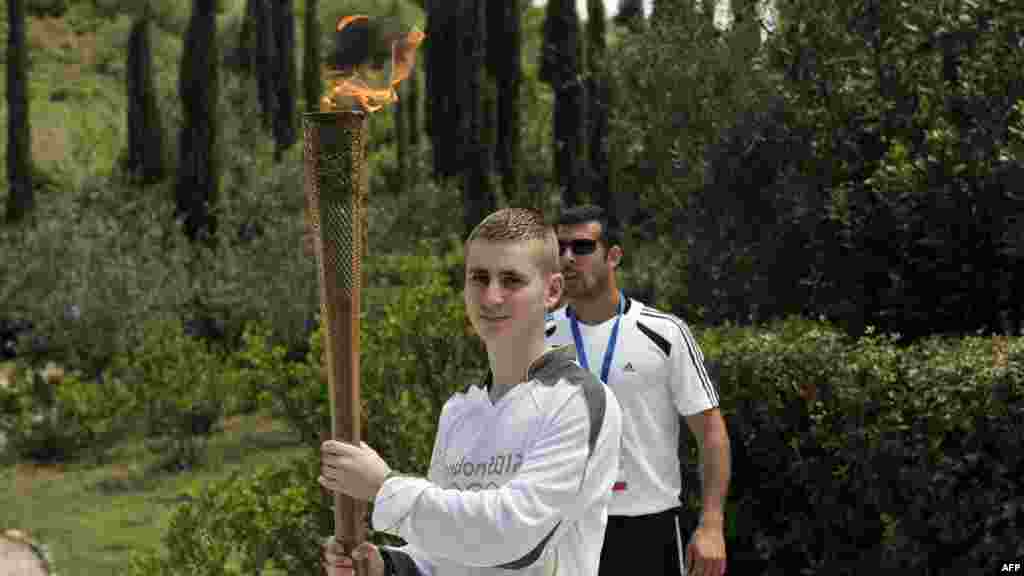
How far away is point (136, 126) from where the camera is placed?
3622 centimetres

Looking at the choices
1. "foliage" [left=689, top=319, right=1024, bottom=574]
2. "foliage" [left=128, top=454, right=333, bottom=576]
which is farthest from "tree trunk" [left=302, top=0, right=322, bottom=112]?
"foliage" [left=689, top=319, right=1024, bottom=574]

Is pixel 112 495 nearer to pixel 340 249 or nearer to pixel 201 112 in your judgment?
pixel 201 112

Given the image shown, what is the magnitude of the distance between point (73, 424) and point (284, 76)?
23.7 meters

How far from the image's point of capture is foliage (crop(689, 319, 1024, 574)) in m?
6.66

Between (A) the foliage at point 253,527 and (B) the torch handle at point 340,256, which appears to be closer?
(B) the torch handle at point 340,256

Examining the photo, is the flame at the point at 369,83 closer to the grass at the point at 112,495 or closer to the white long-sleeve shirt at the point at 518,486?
the white long-sleeve shirt at the point at 518,486

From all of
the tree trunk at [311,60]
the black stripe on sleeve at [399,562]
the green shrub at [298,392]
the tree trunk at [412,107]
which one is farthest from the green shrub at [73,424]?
the tree trunk at [412,107]

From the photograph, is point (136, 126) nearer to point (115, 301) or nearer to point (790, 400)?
point (115, 301)

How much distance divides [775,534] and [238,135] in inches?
858

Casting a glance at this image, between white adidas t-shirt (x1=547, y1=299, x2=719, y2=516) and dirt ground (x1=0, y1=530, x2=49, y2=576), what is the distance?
22.9 feet

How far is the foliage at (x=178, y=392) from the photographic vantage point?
51.4 ft

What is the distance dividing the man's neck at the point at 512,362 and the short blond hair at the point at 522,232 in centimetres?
16

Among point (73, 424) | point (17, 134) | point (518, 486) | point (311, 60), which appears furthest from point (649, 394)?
point (311, 60)

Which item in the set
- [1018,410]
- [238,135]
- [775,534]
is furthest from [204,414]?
[238,135]
